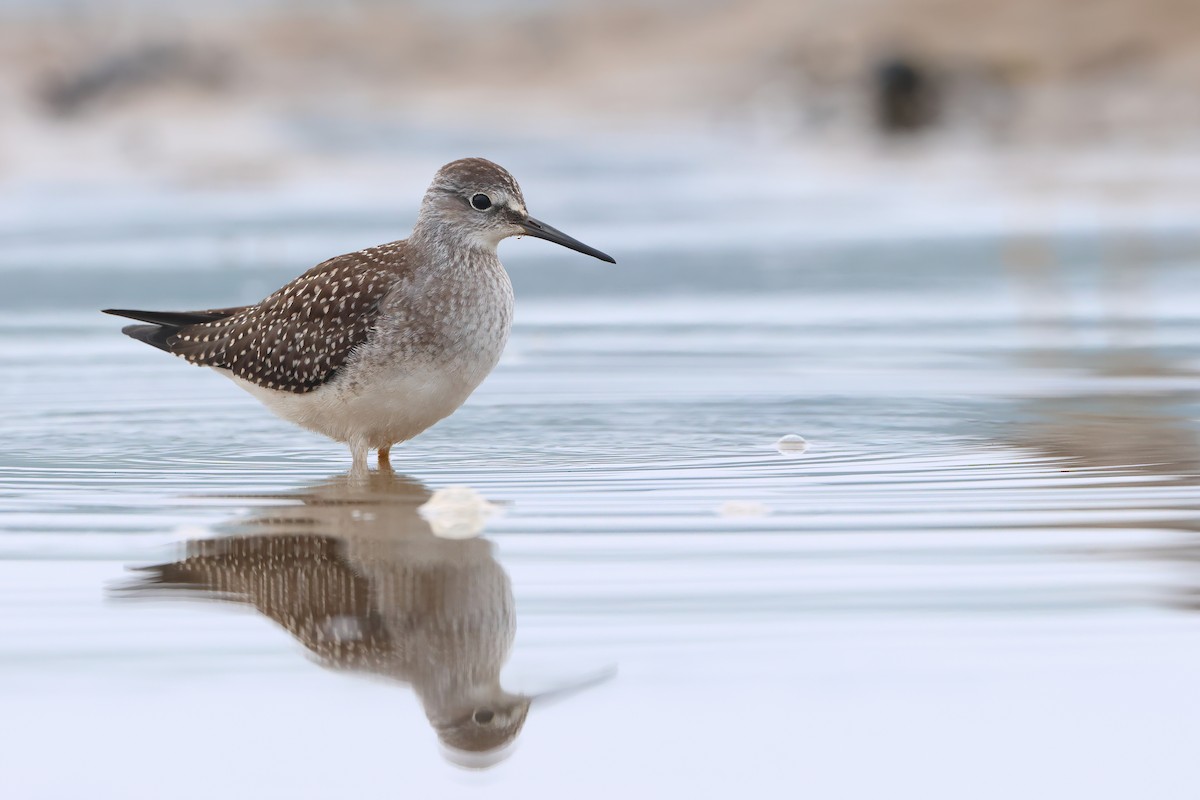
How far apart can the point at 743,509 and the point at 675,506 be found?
0.24 metres

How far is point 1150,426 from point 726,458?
1795 millimetres

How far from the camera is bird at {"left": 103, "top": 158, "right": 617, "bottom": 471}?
6902 millimetres

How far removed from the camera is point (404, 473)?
268 inches

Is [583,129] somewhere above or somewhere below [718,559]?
above

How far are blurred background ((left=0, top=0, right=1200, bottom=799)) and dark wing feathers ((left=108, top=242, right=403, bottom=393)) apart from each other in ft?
1.06

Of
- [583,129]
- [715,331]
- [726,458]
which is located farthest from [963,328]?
[583,129]

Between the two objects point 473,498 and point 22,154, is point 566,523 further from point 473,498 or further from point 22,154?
point 22,154

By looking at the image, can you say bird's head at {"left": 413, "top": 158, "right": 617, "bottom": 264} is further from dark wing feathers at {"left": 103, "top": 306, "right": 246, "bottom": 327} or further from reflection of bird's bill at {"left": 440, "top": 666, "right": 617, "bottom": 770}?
reflection of bird's bill at {"left": 440, "top": 666, "right": 617, "bottom": 770}

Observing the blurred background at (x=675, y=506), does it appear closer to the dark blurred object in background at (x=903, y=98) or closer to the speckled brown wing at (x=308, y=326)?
the speckled brown wing at (x=308, y=326)

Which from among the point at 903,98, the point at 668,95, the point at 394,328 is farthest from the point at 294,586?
the point at 668,95

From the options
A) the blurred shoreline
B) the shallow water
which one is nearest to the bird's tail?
the shallow water

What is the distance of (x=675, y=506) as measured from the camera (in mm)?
5793

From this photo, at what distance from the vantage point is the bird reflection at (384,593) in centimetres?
394

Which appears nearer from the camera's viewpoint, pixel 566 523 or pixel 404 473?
pixel 566 523
